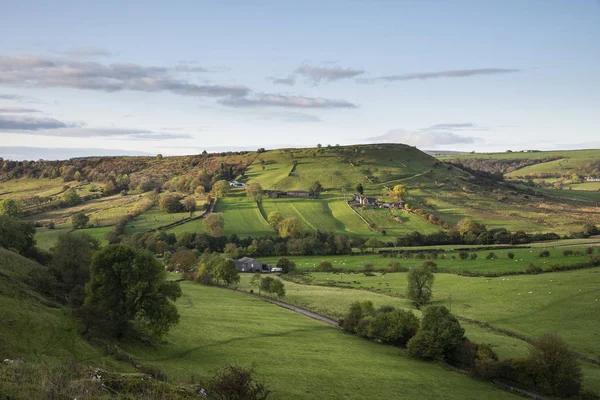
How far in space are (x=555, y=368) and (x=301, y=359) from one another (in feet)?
67.5

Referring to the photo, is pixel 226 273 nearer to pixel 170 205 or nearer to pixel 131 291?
pixel 131 291

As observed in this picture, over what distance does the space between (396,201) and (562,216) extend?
169 feet

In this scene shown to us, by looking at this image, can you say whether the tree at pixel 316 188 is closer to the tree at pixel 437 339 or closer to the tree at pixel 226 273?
the tree at pixel 226 273

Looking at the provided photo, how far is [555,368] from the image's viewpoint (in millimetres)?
38594

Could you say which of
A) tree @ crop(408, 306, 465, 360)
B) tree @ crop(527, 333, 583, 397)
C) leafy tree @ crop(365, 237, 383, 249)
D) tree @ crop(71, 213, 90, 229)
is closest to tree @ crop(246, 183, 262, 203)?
tree @ crop(71, 213, 90, 229)

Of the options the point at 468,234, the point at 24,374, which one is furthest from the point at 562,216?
the point at 24,374

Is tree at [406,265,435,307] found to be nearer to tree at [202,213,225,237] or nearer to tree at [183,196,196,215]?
tree at [202,213,225,237]

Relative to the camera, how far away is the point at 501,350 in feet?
151

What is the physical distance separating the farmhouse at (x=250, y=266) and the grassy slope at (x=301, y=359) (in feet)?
162

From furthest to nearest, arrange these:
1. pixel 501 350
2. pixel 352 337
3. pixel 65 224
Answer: pixel 65 224, pixel 352 337, pixel 501 350

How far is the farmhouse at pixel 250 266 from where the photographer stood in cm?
10662

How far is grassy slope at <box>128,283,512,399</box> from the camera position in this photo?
33.9 m

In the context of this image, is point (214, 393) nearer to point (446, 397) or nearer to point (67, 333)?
point (67, 333)

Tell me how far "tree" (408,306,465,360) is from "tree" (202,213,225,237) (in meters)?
83.8
